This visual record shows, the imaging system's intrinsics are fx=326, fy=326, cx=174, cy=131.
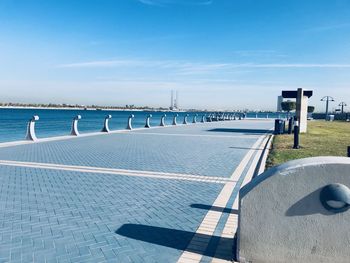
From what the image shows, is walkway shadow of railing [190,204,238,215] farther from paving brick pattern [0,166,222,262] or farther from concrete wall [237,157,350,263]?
concrete wall [237,157,350,263]

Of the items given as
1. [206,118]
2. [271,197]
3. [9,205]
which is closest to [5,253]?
[9,205]

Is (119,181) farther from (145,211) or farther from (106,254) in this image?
(106,254)

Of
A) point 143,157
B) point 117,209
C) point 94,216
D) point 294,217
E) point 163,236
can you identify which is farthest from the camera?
point 143,157

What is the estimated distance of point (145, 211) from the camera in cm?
559

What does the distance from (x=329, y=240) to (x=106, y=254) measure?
2607 mm

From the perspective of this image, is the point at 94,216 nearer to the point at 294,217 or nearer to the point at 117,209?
the point at 117,209

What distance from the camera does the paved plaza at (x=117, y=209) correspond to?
4102 mm

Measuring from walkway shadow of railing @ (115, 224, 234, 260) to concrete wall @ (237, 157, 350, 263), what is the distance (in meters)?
0.67

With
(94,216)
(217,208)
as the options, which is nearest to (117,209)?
(94,216)

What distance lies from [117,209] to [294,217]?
3101mm

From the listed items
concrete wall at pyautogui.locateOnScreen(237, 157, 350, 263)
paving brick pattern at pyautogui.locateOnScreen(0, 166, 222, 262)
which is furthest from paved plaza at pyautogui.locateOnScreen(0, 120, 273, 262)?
concrete wall at pyautogui.locateOnScreen(237, 157, 350, 263)

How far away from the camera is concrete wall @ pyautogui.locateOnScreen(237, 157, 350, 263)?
3537 millimetres

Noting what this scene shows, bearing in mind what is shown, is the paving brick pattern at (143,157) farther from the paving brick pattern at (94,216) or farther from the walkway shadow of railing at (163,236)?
the walkway shadow of railing at (163,236)

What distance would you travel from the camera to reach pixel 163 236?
455 cm
